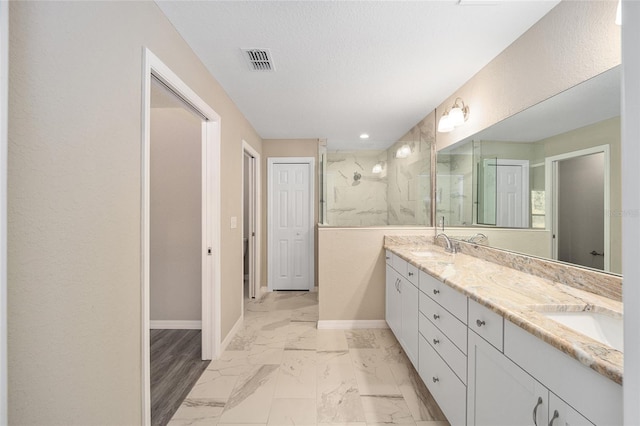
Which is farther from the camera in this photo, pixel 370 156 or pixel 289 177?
pixel 289 177

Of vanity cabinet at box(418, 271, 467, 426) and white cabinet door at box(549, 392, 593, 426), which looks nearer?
white cabinet door at box(549, 392, 593, 426)

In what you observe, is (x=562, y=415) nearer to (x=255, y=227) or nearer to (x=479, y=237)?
(x=479, y=237)

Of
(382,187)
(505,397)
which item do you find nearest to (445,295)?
(505,397)

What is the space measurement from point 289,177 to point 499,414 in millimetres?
3617

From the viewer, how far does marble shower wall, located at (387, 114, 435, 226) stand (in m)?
3.01

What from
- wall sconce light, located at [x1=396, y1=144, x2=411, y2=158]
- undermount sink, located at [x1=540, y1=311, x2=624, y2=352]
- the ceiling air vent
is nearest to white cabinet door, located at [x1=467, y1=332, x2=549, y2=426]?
undermount sink, located at [x1=540, y1=311, x2=624, y2=352]

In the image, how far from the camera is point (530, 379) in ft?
2.93

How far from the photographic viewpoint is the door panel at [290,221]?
4168 mm

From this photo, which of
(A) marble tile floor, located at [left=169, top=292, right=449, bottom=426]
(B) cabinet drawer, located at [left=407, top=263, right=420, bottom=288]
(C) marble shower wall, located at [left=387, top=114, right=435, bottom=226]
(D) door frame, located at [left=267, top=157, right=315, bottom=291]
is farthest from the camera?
(D) door frame, located at [left=267, top=157, right=315, bottom=291]

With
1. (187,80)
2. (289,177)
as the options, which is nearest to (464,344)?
(187,80)

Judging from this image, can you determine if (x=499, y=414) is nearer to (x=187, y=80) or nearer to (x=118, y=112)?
(x=118, y=112)

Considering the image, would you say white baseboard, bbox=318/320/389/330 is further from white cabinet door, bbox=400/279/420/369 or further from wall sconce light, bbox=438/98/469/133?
wall sconce light, bbox=438/98/469/133

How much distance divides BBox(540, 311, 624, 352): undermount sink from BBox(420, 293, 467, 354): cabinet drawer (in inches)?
14.6

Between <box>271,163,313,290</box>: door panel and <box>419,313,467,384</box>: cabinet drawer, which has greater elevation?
<box>271,163,313,290</box>: door panel
